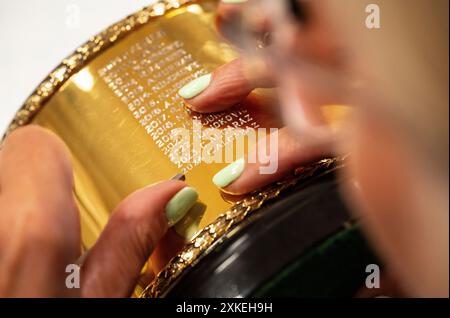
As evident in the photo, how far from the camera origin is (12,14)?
91cm

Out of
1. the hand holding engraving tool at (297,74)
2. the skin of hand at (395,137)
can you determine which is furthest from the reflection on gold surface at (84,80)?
the skin of hand at (395,137)

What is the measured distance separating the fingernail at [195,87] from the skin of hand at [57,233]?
115 mm

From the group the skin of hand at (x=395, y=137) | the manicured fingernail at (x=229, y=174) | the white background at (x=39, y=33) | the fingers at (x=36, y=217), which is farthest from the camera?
the white background at (x=39, y=33)

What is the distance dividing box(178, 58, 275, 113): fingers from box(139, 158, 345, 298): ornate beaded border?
4.2 inches

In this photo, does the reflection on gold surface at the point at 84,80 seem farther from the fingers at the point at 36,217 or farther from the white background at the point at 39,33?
the white background at the point at 39,33

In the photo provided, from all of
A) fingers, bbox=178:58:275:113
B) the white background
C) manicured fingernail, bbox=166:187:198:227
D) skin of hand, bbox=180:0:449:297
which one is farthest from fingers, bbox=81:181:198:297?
the white background

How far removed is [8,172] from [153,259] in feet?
0.51

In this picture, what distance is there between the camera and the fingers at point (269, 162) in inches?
21.0

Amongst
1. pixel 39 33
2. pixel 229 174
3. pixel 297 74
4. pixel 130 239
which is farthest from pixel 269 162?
pixel 39 33

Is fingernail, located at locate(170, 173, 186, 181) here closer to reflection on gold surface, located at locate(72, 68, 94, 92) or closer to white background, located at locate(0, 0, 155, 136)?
reflection on gold surface, located at locate(72, 68, 94, 92)

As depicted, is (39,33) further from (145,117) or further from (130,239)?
(130,239)

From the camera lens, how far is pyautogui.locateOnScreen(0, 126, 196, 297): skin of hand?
0.44 meters

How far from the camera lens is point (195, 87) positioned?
603 mm
